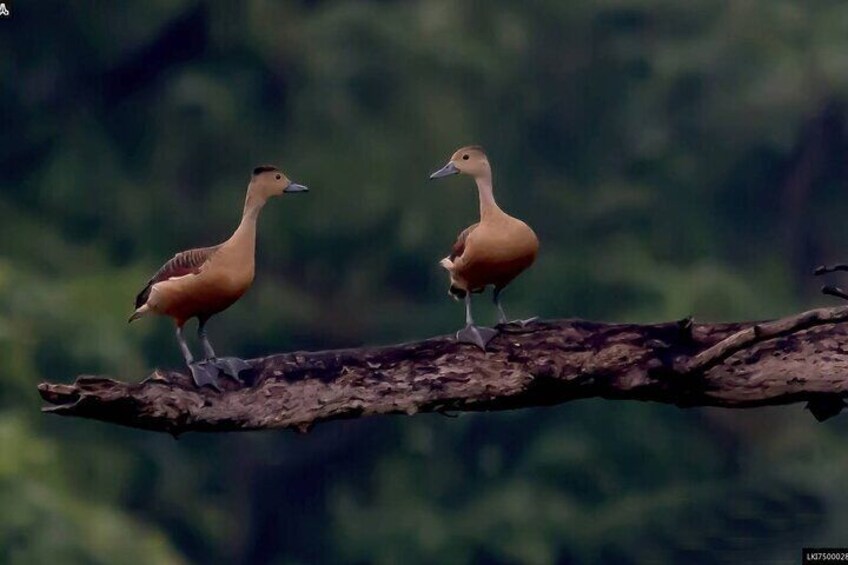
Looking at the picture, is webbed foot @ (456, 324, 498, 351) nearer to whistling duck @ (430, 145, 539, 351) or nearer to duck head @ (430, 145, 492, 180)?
whistling duck @ (430, 145, 539, 351)

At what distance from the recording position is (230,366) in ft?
8.98

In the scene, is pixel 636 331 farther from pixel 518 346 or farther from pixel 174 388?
pixel 174 388

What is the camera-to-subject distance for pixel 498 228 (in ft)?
9.13

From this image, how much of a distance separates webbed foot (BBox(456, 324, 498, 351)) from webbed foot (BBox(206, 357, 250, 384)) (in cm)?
38

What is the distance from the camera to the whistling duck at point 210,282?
2719 millimetres

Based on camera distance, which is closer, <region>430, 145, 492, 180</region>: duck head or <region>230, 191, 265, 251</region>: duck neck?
<region>230, 191, 265, 251</region>: duck neck

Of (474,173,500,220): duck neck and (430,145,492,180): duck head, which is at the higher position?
(430,145,492,180): duck head

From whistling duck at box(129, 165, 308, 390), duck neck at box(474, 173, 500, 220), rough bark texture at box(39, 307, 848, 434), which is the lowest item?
rough bark texture at box(39, 307, 848, 434)

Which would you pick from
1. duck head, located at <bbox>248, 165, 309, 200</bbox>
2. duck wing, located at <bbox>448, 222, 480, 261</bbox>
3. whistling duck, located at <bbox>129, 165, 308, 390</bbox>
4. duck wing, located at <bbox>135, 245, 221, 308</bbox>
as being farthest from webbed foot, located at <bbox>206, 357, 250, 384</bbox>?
duck wing, located at <bbox>448, 222, 480, 261</bbox>

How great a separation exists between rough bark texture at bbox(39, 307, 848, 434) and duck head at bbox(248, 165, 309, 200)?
0.93 ft

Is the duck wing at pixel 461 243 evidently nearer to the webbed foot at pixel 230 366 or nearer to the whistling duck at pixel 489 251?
the whistling duck at pixel 489 251

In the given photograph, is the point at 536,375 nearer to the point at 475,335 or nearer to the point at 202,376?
the point at 475,335

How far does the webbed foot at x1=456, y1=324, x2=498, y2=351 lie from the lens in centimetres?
278

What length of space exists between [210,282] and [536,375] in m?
0.58
